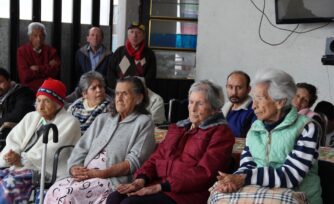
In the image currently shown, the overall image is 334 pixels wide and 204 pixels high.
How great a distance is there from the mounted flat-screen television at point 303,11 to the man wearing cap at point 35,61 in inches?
96.8

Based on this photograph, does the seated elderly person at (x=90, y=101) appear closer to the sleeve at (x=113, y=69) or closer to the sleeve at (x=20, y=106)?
the sleeve at (x=20, y=106)

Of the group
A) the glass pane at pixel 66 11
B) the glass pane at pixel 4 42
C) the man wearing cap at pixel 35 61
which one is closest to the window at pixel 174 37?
the glass pane at pixel 66 11

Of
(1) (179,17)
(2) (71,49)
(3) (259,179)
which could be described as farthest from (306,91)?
(2) (71,49)

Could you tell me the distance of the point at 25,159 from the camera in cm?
380

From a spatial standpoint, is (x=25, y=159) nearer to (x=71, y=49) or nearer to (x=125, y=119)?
(x=125, y=119)

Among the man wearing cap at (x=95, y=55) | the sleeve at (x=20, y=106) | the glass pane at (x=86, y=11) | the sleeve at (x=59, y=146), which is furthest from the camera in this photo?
the glass pane at (x=86, y=11)

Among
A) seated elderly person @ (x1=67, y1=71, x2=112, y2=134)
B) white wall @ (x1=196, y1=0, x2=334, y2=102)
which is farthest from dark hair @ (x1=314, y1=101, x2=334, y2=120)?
seated elderly person @ (x1=67, y1=71, x2=112, y2=134)

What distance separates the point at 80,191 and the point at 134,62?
295 cm

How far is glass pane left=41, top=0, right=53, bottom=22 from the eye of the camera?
24.6ft

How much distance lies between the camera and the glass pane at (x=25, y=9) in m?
7.23

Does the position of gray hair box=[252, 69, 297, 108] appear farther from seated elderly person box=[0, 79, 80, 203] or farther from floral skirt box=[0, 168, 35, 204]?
floral skirt box=[0, 168, 35, 204]

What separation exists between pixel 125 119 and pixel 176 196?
71 cm

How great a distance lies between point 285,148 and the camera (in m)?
2.75

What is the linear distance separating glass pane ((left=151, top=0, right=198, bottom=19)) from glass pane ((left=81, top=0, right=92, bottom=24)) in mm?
962
